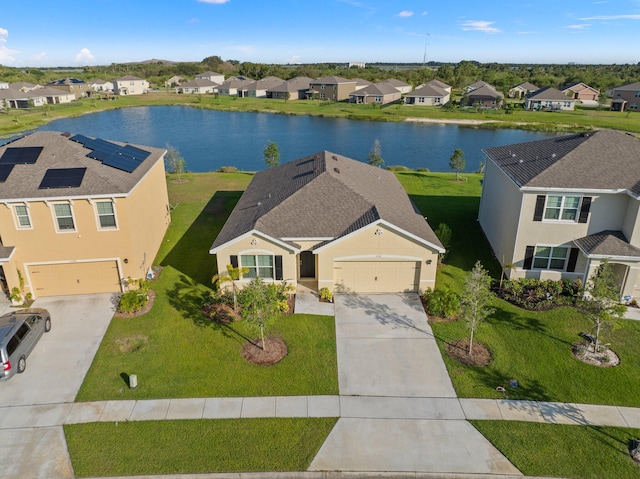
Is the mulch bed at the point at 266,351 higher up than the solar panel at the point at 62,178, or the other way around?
the solar panel at the point at 62,178

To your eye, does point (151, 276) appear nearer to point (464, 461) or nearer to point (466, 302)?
point (466, 302)

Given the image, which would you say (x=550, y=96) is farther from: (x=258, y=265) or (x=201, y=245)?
(x=258, y=265)

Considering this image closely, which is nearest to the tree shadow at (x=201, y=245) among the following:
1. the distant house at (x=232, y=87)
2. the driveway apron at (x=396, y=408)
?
the driveway apron at (x=396, y=408)

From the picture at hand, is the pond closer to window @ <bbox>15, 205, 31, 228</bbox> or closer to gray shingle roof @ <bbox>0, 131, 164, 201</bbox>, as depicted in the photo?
gray shingle roof @ <bbox>0, 131, 164, 201</bbox>

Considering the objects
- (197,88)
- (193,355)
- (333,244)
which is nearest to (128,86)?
(197,88)

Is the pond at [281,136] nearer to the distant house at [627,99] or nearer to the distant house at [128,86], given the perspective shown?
the distant house at [627,99]

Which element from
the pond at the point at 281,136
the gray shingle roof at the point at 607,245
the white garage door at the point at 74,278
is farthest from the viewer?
the pond at the point at 281,136

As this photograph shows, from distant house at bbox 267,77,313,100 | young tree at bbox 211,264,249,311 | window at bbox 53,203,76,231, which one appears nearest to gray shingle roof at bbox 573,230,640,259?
young tree at bbox 211,264,249,311
